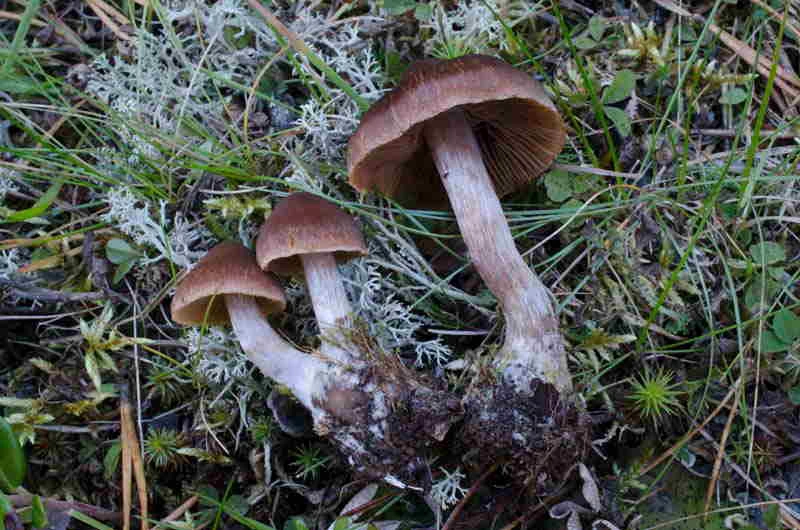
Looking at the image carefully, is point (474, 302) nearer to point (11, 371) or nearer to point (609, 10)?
point (609, 10)

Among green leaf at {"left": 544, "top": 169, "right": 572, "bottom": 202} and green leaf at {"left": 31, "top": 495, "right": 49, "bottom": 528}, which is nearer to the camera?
green leaf at {"left": 31, "top": 495, "right": 49, "bottom": 528}

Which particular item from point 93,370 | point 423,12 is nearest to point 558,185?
point 423,12

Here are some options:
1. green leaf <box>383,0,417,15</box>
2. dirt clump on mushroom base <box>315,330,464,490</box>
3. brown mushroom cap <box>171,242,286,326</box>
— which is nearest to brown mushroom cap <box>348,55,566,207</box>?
brown mushroom cap <box>171,242,286,326</box>

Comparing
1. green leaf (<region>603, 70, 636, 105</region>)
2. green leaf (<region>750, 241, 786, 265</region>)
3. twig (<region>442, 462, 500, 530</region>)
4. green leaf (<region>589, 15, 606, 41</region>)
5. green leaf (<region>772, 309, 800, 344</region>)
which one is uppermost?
green leaf (<region>589, 15, 606, 41</region>)

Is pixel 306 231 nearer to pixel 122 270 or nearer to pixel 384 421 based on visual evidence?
pixel 384 421

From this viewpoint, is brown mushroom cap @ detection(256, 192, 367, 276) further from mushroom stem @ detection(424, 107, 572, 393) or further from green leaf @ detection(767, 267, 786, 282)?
green leaf @ detection(767, 267, 786, 282)

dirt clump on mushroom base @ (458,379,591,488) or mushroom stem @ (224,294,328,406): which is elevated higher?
mushroom stem @ (224,294,328,406)
